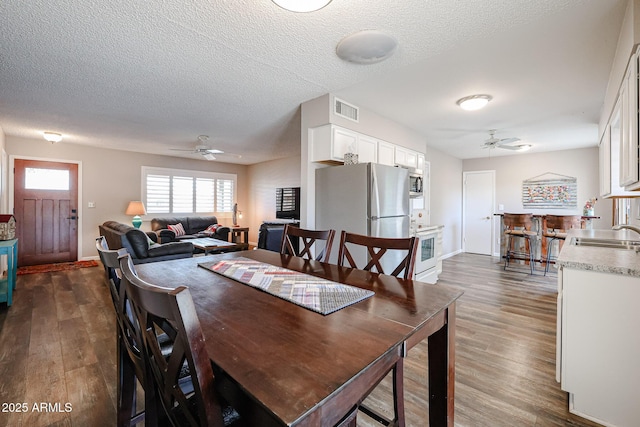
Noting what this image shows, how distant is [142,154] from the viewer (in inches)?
264

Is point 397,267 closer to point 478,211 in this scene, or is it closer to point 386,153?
point 386,153

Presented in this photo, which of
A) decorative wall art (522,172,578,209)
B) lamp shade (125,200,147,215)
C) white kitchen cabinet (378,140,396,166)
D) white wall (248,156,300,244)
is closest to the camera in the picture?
white kitchen cabinet (378,140,396,166)

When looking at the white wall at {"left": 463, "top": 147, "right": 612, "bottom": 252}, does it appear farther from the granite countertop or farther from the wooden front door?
the wooden front door

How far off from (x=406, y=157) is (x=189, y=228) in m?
5.29

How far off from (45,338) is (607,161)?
576cm

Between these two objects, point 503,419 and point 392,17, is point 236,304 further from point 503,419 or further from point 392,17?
point 392,17

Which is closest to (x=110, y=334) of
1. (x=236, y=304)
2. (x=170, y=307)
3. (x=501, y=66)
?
(x=236, y=304)

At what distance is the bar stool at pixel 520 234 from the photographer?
5106mm

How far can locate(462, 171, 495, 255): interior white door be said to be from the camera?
22.6ft

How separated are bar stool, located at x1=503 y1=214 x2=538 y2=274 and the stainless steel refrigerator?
118 inches

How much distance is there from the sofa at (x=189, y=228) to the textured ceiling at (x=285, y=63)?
7.96 ft

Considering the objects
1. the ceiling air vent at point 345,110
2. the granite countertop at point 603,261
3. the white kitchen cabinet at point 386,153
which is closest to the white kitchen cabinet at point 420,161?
the white kitchen cabinet at point 386,153

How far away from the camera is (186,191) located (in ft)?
24.3

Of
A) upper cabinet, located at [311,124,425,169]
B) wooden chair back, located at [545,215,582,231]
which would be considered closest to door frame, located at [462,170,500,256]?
wooden chair back, located at [545,215,582,231]
